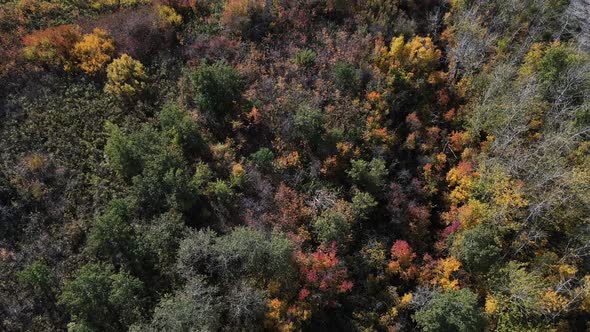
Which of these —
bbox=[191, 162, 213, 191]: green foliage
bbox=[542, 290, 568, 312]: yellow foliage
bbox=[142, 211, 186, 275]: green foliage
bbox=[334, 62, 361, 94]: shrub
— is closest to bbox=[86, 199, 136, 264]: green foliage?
bbox=[142, 211, 186, 275]: green foliage

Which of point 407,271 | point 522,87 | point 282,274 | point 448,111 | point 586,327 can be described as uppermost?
point 522,87

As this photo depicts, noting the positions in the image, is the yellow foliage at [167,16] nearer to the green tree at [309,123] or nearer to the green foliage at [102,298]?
the green tree at [309,123]

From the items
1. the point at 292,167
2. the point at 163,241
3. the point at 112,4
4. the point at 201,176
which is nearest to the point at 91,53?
the point at 112,4

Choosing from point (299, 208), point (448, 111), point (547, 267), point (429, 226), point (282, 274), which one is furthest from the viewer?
point (448, 111)

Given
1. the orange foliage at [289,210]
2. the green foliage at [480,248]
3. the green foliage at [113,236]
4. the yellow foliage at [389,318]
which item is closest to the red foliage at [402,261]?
the yellow foliage at [389,318]

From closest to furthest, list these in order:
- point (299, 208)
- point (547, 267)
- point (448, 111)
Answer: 1. point (547, 267)
2. point (299, 208)
3. point (448, 111)

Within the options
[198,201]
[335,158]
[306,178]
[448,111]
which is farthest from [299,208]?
[448,111]

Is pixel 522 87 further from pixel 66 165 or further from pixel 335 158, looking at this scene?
pixel 66 165

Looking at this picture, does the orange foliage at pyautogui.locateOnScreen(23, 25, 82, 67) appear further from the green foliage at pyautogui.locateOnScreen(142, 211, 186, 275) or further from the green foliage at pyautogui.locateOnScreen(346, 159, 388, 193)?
the green foliage at pyautogui.locateOnScreen(346, 159, 388, 193)
